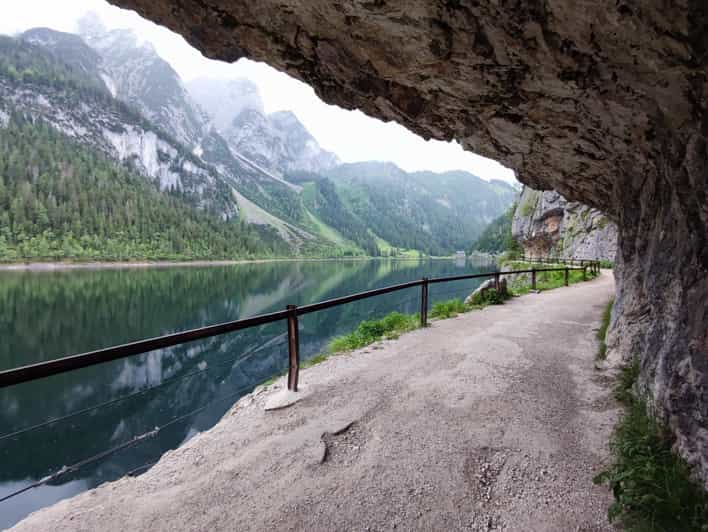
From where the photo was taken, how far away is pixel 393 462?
3678 mm

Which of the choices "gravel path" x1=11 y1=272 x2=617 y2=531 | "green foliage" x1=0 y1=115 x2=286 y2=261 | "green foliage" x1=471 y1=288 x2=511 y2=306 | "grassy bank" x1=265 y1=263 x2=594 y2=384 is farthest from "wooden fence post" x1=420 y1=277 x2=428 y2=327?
"green foliage" x1=0 y1=115 x2=286 y2=261

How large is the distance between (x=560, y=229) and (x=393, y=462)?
2244 inches

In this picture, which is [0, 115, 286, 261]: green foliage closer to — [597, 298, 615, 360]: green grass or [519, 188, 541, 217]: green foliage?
[519, 188, 541, 217]: green foliage

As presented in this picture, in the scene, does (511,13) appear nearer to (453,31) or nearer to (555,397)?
(453,31)

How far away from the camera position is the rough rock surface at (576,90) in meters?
3.05

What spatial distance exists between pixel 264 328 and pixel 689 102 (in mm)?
25882

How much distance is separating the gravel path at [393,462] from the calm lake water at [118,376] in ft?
3.05

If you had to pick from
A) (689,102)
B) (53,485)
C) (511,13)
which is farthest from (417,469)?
(53,485)

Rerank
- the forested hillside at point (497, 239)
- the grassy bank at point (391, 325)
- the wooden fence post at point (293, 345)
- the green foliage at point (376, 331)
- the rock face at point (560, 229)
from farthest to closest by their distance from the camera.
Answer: the forested hillside at point (497, 239), the rock face at point (560, 229), the green foliage at point (376, 331), the grassy bank at point (391, 325), the wooden fence post at point (293, 345)

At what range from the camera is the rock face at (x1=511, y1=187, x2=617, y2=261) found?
132 feet

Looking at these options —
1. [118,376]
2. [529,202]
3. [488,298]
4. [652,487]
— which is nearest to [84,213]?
[118,376]

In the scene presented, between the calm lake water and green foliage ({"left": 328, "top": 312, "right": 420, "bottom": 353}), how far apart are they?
58cm

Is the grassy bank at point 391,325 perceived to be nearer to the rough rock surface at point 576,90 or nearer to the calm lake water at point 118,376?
the calm lake water at point 118,376

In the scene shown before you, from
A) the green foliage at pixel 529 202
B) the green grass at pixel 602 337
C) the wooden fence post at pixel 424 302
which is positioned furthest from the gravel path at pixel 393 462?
the green foliage at pixel 529 202
